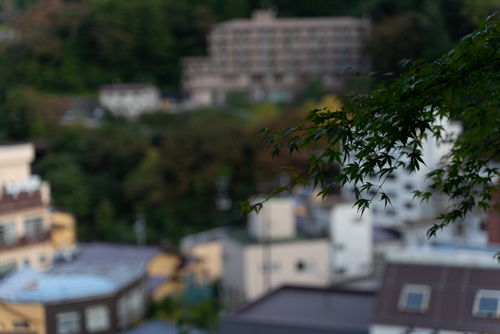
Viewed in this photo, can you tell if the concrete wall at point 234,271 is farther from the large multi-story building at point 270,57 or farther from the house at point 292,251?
the large multi-story building at point 270,57

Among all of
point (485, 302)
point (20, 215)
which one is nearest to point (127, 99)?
point (20, 215)

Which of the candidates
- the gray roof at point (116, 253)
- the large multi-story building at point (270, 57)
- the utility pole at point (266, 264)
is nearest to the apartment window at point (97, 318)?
the gray roof at point (116, 253)

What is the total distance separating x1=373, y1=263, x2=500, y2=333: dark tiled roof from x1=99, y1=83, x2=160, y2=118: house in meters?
15.1

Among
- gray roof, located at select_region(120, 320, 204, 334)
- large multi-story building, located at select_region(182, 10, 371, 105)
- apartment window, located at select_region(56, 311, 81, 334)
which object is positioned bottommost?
gray roof, located at select_region(120, 320, 204, 334)

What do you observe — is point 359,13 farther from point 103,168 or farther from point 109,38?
point 103,168

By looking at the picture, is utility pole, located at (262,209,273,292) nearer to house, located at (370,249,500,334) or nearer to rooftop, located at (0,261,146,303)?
rooftop, located at (0,261,146,303)

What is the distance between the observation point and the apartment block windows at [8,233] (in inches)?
173

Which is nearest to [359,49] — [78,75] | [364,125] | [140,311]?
[78,75]

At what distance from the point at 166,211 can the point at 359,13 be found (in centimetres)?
1332

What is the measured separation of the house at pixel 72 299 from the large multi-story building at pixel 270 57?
657 inches

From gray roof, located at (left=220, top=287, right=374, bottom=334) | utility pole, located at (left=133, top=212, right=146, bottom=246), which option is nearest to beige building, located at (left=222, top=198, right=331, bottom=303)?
gray roof, located at (left=220, top=287, right=374, bottom=334)

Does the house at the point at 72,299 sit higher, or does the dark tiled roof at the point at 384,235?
the house at the point at 72,299

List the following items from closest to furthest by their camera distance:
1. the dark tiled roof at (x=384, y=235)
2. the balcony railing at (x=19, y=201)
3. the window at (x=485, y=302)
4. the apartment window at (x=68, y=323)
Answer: the window at (x=485, y=302) → the balcony railing at (x=19, y=201) → the apartment window at (x=68, y=323) → the dark tiled roof at (x=384, y=235)

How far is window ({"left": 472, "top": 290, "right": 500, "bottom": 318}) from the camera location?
3598mm
